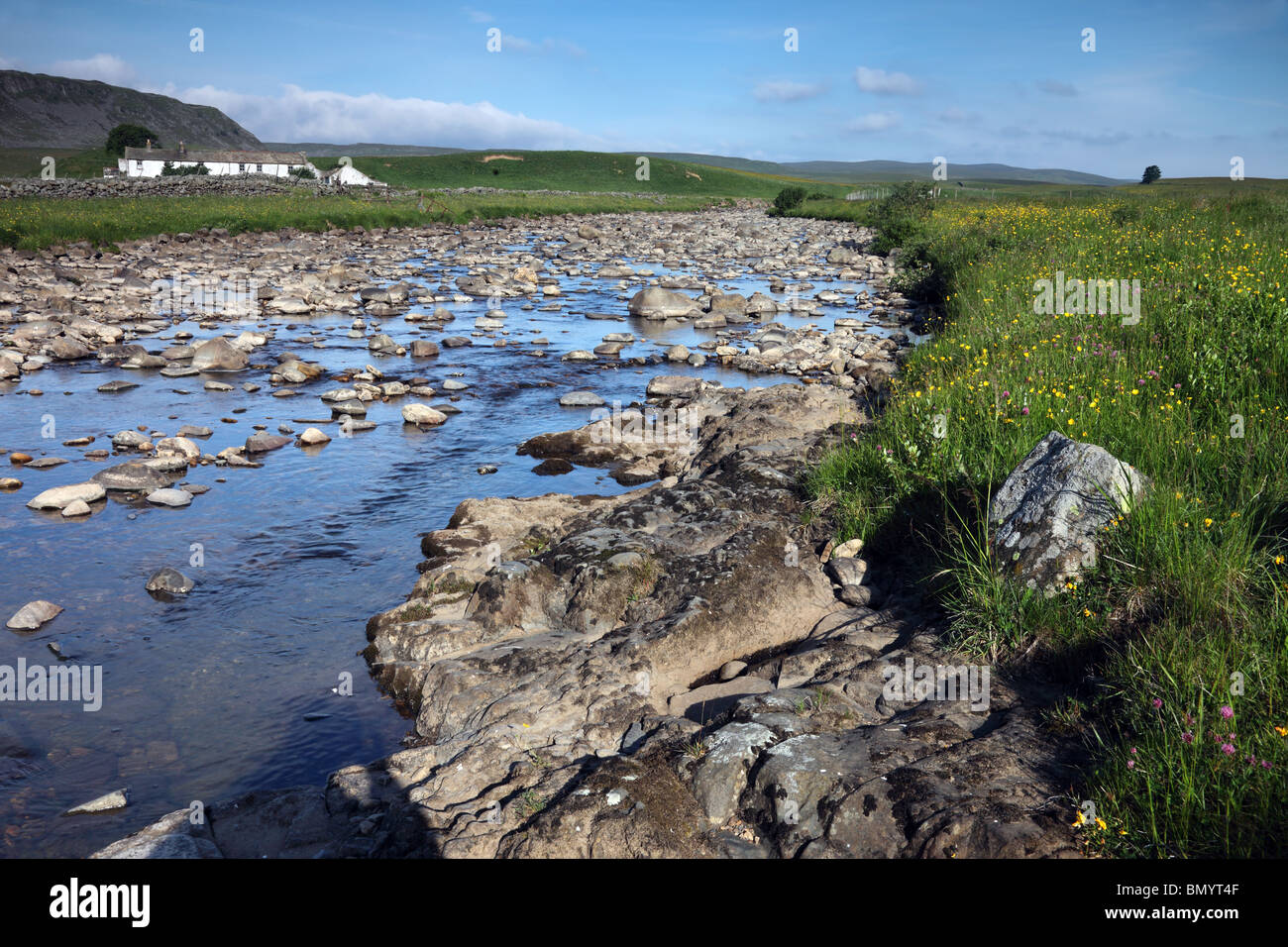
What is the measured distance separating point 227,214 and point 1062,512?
153ft

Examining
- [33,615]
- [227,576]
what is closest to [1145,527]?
[227,576]

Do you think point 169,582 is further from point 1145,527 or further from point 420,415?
point 1145,527

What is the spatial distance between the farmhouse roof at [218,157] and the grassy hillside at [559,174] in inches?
415

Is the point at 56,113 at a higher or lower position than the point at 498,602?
higher

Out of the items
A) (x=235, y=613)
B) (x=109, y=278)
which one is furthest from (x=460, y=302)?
(x=235, y=613)

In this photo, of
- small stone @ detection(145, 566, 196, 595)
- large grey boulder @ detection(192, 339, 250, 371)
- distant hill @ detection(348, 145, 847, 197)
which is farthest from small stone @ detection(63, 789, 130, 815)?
distant hill @ detection(348, 145, 847, 197)

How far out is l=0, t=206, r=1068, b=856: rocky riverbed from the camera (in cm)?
459

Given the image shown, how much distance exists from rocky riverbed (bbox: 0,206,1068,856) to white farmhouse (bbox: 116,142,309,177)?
6639 cm

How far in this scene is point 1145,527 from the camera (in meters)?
5.45

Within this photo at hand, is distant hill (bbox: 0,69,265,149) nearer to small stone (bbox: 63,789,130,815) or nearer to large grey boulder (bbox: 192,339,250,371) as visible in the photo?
large grey boulder (bbox: 192,339,250,371)

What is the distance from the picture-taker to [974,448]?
7.76m

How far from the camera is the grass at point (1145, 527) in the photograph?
12.7 feet

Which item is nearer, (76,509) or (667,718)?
(667,718)
